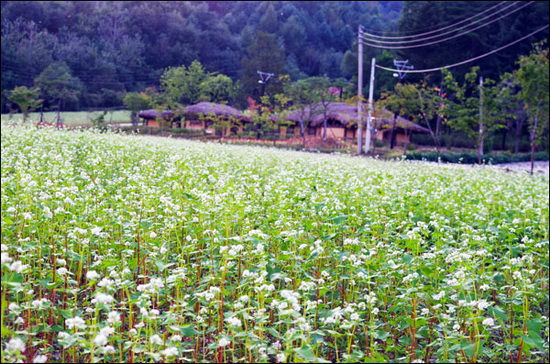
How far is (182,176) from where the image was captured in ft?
25.6

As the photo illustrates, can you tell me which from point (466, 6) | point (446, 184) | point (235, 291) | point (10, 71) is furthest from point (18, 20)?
point (235, 291)

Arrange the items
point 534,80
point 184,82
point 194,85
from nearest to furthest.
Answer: point 534,80
point 184,82
point 194,85

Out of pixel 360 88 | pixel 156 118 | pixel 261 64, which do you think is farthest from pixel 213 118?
pixel 360 88

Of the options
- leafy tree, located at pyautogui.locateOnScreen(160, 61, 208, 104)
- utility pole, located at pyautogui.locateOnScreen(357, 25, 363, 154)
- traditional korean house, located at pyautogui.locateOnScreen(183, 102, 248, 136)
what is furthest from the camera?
leafy tree, located at pyautogui.locateOnScreen(160, 61, 208, 104)

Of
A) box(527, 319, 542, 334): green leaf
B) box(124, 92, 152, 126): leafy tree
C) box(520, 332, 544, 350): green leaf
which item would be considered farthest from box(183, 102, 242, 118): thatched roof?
box(520, 332, 544, 350): green leaf

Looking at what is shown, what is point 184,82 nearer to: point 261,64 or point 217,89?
point 217,89

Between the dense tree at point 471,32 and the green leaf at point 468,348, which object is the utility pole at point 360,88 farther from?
the green leaf at point 468,348

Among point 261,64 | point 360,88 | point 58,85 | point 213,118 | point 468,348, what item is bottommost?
point 468,348

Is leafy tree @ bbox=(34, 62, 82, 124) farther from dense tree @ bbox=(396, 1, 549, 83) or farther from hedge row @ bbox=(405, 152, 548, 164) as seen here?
hedge row @ bbox=(405, 152, 548, 164)

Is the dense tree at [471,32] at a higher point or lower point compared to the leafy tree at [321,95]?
higher

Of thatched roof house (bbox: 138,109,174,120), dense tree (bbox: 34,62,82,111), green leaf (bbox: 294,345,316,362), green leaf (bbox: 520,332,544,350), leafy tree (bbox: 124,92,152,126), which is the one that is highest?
dense tree (bbox: 34,62,82,111)

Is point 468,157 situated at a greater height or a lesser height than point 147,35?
lesser

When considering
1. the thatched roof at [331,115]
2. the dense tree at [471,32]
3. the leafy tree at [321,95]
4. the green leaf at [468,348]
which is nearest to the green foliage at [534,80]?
the thatched roof at [331,115]

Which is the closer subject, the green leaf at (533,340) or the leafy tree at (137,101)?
the green leaf at (533,340)
